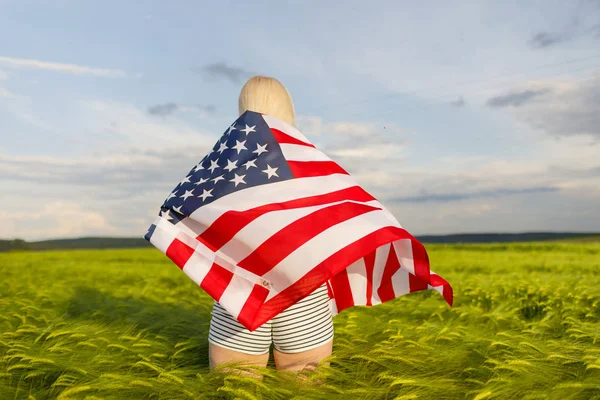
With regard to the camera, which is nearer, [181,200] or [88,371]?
[181,200]

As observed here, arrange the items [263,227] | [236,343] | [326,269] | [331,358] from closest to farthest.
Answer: [326,269] → [263,227] → [236,343] → [331,358]

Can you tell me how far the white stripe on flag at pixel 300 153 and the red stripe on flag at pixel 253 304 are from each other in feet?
2.81

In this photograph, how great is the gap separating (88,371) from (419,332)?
2754 millimetres

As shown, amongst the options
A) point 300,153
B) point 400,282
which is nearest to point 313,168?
point 300,153

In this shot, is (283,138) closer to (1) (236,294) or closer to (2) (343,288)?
(1) (236,294)

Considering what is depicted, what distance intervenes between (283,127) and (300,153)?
22 centimetres

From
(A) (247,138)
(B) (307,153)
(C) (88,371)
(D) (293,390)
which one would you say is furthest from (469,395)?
(C) (88,371)

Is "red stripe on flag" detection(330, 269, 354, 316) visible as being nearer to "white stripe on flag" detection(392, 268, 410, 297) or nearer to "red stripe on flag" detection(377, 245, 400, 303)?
"red stripe on flag" detection(377, 245, 400, 303)

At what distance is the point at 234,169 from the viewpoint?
3.11 metres

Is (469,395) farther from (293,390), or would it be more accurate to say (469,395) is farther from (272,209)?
(272,209)

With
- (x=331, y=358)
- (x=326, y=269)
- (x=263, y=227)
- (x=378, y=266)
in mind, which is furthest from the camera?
(x=378, y=266)

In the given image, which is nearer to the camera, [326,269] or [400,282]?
[326,269]

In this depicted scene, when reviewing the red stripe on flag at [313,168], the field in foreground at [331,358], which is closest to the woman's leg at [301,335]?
the field in foreground at [331,358]

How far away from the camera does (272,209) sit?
2.97m
